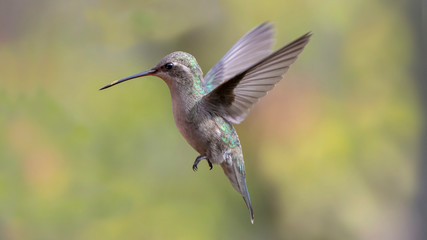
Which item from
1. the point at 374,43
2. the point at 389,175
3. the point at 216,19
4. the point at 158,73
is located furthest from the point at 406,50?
the point at 158,73

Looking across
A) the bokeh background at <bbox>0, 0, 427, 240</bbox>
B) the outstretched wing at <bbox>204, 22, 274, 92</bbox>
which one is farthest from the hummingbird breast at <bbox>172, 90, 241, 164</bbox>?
the bokeh background at <bbox>0, 0, 427, 240</bbox>

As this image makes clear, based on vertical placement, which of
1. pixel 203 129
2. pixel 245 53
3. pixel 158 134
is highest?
pixel 245 53

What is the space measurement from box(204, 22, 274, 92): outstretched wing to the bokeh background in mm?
2287

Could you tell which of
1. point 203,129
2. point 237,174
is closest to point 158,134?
point 237,174

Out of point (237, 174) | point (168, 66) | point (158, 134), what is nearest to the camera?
point (168, 66)

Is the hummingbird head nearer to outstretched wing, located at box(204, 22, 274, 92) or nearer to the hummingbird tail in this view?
outstretched wing, located at box(204, 22, 274, 92)

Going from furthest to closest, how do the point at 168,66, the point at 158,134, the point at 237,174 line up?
the point at 158,134 → the point at 237,174 → the point at 168,66

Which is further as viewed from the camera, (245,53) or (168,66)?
(245,53)

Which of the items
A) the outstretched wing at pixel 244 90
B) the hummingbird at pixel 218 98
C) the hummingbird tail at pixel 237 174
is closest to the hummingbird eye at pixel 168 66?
the hummingbird at pixel 218 98

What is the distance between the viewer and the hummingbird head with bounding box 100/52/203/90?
1246 millimetres

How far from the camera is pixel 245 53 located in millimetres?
1511

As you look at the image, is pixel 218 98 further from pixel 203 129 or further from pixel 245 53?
pixel 245 53

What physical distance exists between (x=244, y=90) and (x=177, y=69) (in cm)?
19

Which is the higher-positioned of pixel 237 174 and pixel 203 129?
pixel 203 129
